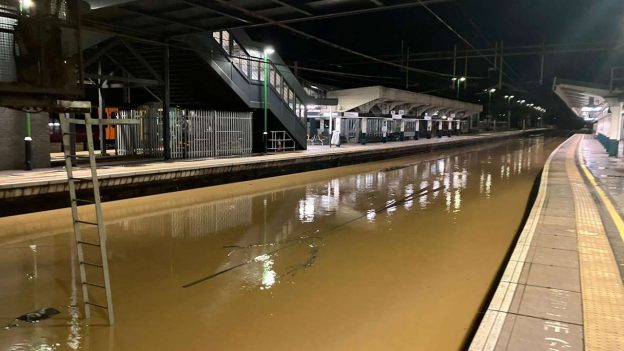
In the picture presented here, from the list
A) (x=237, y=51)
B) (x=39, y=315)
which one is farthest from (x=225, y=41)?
(x=39, y=315)

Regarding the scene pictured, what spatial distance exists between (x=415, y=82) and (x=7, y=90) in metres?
48.3

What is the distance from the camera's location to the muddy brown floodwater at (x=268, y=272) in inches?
197

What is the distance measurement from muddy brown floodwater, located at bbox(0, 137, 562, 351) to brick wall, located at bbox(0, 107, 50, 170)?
13.8 ft

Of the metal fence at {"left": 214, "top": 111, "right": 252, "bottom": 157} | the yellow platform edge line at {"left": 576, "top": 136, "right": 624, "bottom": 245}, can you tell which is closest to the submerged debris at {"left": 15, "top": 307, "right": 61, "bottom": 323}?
the yellow platform edge line at {"left": 576, "top": 136, "right": 624, "bottom": 245}

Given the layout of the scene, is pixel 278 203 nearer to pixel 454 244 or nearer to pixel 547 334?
pixel 454 244

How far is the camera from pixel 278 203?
12922mm

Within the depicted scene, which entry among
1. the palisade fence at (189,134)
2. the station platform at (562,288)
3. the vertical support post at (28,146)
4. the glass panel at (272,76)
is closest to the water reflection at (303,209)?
the station platform at (562,288)

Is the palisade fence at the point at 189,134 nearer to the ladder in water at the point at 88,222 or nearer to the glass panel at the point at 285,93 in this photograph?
the glass panel at the point at 285,93

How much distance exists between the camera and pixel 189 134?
774 inches

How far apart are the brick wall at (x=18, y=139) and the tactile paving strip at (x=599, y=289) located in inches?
572

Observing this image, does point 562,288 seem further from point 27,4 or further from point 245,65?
point 245,65

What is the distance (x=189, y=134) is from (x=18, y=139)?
6598mm

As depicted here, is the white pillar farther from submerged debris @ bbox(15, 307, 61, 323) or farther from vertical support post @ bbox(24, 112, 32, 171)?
submerged debris @ bbox(15, 307, 61, 323)

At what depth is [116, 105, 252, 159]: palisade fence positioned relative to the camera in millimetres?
19547
